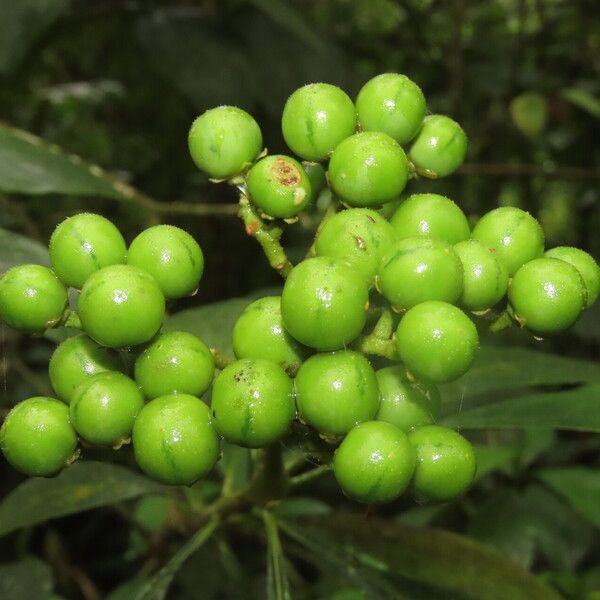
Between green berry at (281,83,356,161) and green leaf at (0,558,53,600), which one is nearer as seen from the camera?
green berry at (281,83,356,161)

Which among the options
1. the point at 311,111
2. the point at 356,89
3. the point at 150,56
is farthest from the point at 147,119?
the point at 311,111

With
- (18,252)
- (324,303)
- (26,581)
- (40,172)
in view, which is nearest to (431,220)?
(324,303)

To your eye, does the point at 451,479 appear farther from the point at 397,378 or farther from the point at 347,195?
the point at 347,195

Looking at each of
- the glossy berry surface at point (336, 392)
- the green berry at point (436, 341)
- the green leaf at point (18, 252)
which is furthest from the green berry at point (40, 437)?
the green leaf at point (18, 252)

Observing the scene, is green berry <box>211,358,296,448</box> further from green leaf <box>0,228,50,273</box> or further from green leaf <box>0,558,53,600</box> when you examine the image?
green leaf <box>0,558,53,600</box>

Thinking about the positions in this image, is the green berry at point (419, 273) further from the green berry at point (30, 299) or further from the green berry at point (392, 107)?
the green berry at point (30, 299)

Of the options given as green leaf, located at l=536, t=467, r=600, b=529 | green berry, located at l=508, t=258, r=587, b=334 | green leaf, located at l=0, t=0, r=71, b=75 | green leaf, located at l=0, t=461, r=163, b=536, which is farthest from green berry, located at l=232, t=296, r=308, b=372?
green leaf, located at l=0, t=0, r=71, b=75

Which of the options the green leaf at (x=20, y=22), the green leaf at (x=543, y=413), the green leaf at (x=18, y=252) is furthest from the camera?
the green leaf at (x=20, y=22)
